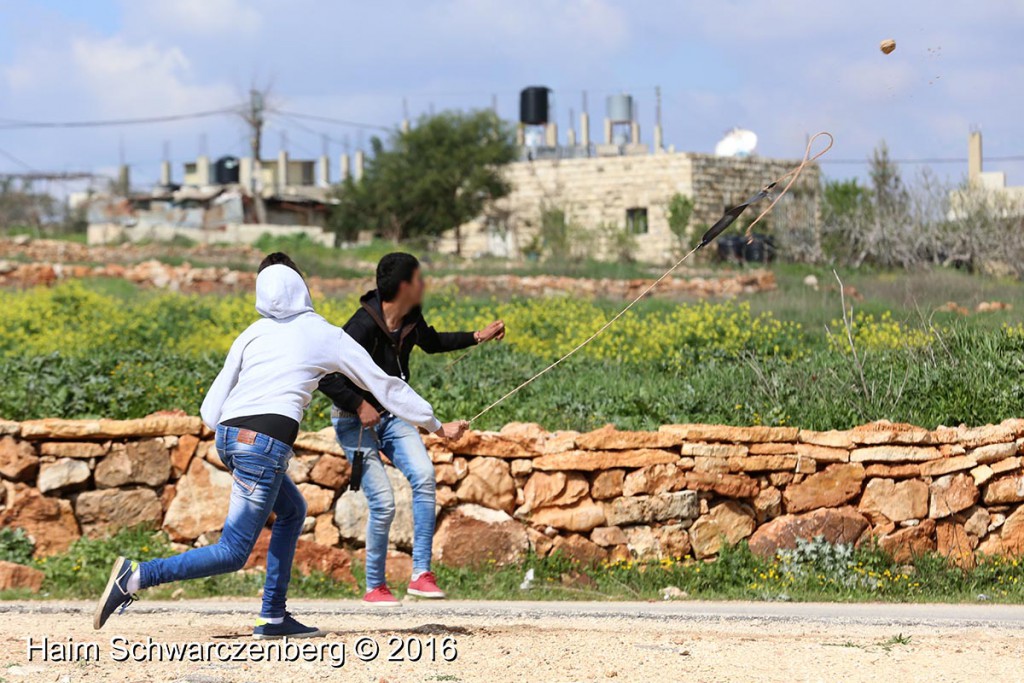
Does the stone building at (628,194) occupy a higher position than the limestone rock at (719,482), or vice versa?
the stone building at (628,194)

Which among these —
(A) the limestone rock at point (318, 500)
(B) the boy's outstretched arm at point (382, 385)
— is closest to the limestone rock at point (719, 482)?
(A) the limestone rock at point (318, 500)

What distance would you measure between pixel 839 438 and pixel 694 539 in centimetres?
125

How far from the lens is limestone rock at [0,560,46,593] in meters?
9.07

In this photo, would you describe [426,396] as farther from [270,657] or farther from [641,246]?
[641,246]

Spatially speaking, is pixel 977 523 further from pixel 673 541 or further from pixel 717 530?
pixel 673 541

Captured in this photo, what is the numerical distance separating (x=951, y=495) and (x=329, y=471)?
4.36 m

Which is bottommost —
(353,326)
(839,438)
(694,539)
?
(694,539)

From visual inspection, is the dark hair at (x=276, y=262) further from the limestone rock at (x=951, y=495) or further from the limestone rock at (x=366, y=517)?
the limestone rock at (x=951, y=495)

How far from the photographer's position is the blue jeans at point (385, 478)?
666 centimetres

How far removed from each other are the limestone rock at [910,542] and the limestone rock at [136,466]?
513 cm

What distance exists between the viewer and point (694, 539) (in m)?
9.55

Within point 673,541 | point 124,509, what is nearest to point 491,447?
point 673,541

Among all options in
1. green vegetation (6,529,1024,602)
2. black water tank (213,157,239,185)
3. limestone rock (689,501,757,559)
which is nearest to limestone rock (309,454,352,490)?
green vegetation (6,529,1024,602)

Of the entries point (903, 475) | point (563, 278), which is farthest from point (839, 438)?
point (563, 278)
